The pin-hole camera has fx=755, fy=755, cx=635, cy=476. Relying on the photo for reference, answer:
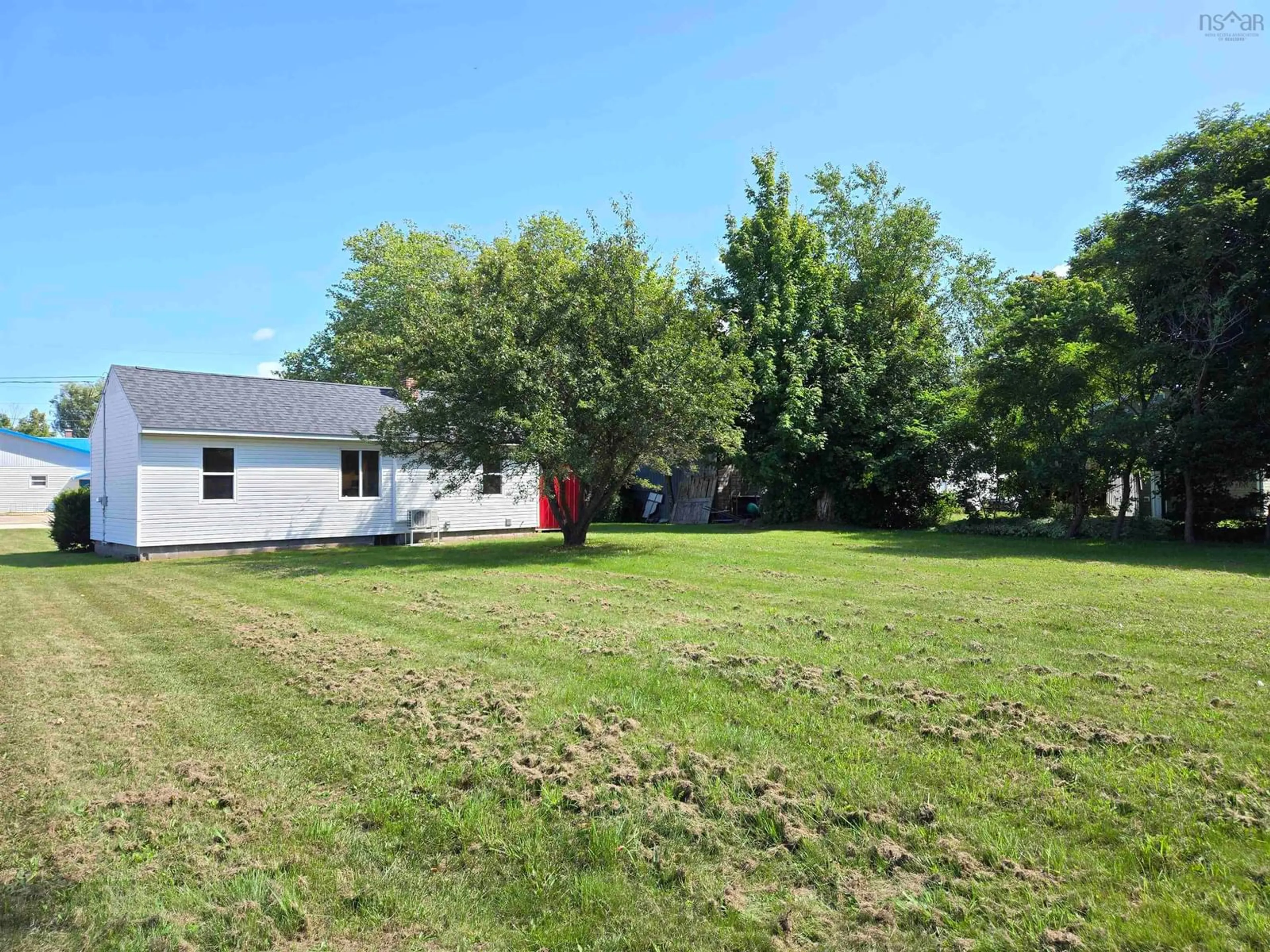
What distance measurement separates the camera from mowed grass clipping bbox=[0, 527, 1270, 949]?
107 inches

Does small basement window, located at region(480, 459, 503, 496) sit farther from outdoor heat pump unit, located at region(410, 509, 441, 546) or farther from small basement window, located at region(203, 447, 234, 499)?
small basement window, located at region(203, 447, 234, 499)

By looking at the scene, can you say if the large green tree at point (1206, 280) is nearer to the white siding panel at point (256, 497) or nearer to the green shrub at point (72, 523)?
the white siding panel at point (256, 497)

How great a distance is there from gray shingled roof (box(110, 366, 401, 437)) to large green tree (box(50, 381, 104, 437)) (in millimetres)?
85137

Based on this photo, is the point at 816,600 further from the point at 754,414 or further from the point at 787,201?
the point at 787,201

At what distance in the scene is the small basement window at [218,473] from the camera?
16.9 m

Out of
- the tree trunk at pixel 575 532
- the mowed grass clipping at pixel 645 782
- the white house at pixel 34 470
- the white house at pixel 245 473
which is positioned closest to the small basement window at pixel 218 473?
the white house at pixel 245 473

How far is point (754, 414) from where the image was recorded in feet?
76.0

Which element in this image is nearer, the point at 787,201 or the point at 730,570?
the point at 730,570

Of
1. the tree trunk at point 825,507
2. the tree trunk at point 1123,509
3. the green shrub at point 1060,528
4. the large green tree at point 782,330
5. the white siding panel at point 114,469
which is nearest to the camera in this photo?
the white siding panel at point 114,469

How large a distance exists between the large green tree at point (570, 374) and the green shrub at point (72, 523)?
9750 mm

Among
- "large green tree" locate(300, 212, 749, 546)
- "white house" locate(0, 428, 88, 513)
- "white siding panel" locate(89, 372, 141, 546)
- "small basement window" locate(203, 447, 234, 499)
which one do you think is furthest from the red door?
"white house" locate(0, 428, 88, 513)

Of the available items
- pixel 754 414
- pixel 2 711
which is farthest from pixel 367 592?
pixel 754 414

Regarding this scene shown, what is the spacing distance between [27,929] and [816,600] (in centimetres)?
743

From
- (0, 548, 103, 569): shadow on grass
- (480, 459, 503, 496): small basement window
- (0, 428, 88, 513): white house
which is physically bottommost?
(0, 548, 103, 569): shadow on grass
